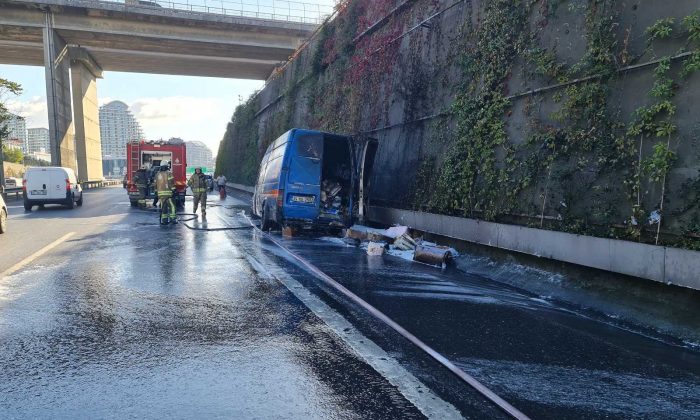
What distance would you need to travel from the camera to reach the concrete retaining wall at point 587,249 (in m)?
5.06

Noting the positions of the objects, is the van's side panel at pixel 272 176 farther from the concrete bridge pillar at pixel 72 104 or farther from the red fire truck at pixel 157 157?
the concrete bridge pillar at pixel 72 104

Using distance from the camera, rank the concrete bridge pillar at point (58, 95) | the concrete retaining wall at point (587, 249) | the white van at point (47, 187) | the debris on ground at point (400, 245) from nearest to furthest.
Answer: the concrete retaining wall at point (587, 249), the debris on ground at point (400, 245), the white van at point (47, 187), the concrete bridge pillar at point (58, 95)

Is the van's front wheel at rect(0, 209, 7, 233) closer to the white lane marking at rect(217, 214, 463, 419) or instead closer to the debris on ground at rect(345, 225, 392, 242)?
the debris on ground at rect(345, 225, 392, 242)

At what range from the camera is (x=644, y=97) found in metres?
6.34

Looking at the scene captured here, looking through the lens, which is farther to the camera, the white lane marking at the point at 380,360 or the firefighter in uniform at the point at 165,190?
the firefighter in uniform at the point at 165,190

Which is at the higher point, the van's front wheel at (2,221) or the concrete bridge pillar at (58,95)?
the concrete bridge pillar at (58,95)

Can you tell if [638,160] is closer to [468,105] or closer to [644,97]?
[644,97]

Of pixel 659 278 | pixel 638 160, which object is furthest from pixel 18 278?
pixel 638 160

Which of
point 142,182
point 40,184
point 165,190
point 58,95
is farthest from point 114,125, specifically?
point 165,190

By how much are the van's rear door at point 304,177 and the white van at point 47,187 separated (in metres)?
13.2

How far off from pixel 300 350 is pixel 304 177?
25.1 ft

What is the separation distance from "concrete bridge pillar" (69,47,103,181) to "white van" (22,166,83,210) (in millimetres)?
32930

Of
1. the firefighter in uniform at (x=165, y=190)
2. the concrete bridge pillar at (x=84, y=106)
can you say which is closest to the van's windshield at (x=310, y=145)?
the firefighter in uniform at (x=165, y=190)

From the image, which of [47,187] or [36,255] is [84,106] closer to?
[47,187]
